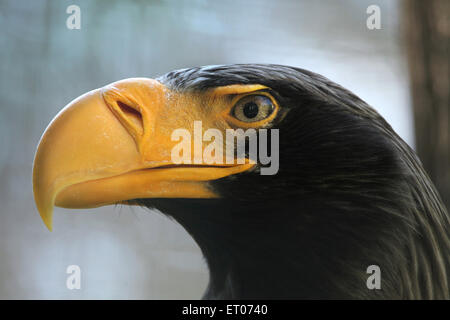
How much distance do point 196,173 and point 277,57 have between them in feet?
2.12

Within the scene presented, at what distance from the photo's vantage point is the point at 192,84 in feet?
2.59

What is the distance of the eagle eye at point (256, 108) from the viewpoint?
760 millimetres

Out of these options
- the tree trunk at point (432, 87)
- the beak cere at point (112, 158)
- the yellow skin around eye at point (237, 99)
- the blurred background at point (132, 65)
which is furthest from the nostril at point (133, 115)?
the tree trunk at point (432, 87)

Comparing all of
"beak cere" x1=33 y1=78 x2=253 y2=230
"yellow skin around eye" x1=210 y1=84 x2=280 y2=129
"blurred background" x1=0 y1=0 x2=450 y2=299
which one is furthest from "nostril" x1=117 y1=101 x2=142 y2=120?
"blurred background" x1=0 y1=0 x2=450 y2=299

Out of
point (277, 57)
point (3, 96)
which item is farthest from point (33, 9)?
point (277, 57)

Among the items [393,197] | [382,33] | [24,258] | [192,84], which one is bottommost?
[24,258]

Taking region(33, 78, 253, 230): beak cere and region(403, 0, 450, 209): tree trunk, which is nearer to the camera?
region(33, 78, 253, 230): beak cere

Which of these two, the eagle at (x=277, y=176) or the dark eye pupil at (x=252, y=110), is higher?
the dark eye pupil at (x=252, y=110)

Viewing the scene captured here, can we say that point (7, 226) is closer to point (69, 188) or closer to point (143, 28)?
point (143, 28)

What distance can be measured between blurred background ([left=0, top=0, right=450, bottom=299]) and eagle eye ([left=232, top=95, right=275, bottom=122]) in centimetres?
57

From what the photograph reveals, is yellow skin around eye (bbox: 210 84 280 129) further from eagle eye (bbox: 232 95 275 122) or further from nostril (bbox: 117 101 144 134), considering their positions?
nostril (bbox: 117 101 144 134)

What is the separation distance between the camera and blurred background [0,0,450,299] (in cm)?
136

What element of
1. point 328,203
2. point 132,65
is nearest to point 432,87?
point 328,203

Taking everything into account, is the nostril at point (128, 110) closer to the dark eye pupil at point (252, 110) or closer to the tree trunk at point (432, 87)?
the dark eye pupil at point (252, 110)
